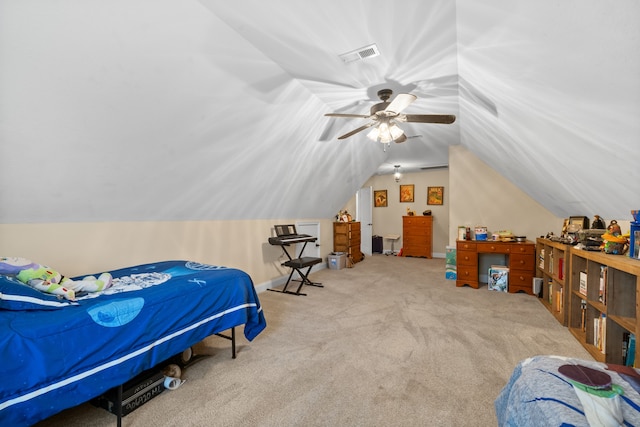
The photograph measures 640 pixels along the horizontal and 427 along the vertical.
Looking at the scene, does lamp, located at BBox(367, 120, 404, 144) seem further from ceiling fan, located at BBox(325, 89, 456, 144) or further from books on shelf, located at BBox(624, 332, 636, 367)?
books on shelf, located at BBox(624, 332, 636, 367)

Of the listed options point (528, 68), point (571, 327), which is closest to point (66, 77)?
point (528, 68)

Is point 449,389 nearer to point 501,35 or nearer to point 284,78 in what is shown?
point 501,35

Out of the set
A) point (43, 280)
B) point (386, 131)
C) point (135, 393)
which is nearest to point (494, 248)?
point (386, 131)

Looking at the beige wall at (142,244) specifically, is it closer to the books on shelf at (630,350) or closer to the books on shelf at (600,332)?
the books on shelf at (600,332)

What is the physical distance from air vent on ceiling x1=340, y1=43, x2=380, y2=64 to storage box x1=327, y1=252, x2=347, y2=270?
440 cm

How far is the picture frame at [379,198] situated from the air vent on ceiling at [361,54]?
661 centimetres

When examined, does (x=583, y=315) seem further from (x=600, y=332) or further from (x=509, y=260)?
(x=509, y=260)

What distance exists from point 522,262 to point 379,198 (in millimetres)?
4758

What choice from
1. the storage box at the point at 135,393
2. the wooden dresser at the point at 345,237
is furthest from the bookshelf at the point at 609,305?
the wooden dresser at the point at 345,237

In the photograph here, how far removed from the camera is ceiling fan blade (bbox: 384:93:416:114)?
2344mm

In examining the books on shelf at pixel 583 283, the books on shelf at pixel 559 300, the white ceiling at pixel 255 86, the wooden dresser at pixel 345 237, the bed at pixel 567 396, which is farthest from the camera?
the wooden dresser at pixel 345 237

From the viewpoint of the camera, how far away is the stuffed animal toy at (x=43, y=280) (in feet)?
5.63

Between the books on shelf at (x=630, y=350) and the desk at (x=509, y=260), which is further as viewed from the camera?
the desk at (x=509, y=260)

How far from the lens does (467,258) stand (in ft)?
15.6
